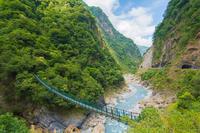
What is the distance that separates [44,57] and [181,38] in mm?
29217

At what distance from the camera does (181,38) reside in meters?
54.6

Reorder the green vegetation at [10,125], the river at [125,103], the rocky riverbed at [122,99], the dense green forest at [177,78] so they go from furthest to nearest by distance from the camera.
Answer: the river at [125,103]
the rocky riverbed at [122,99]
the green vegetation at [10,125]
the dense green forest at [177,78]

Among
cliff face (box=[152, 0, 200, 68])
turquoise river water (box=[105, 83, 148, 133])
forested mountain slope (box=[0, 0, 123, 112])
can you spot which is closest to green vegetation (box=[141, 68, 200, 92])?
cliff face (box=[152, 0, 200, 68])

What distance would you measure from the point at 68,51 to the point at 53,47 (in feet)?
9.36

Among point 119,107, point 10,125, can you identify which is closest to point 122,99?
point 119,107

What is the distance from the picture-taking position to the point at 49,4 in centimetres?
6078

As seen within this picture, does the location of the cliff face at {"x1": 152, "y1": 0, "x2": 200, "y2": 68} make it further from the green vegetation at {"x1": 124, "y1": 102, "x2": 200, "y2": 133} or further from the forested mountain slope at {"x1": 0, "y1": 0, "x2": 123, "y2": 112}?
the green vegetation at {"x1": 124, "y1": 102, "x2": 200, "y2": 133}

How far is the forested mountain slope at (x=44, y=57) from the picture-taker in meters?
30.6

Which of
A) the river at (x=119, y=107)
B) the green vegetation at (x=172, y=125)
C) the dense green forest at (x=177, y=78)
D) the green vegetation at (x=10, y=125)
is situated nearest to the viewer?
the green vegetation at (x=172, y=125)

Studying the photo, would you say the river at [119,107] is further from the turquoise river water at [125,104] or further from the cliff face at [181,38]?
the cliff face at [181,38]

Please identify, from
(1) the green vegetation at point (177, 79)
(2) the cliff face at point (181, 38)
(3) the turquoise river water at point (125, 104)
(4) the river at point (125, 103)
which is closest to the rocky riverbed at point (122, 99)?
(4) the river at point (125, 103)

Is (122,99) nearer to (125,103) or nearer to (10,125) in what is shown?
(125,103)

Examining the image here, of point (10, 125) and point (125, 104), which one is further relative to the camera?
point (125, 104)

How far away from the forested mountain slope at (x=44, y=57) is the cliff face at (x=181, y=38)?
1367 cm
